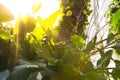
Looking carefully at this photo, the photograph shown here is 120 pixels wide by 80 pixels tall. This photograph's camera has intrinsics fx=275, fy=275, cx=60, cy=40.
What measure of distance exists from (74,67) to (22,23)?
0.10 m

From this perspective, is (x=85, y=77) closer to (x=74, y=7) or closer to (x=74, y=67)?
(x=74, y=67)

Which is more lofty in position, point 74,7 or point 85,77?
point 74,7

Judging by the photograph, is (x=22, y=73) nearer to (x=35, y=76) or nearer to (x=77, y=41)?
(x=35, y=76)

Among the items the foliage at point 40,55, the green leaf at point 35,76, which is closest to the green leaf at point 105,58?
the foliage at point 40,55

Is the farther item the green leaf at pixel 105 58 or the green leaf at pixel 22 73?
the green leaf at pixel 105 58

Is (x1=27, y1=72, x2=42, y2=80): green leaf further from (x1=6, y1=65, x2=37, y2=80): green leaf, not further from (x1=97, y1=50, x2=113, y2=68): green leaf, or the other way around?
(x1=97, y1=50, x2=113, y2=68): green leaf

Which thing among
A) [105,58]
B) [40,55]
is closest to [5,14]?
[40,55]

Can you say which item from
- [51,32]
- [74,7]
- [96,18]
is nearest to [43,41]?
[51,32]

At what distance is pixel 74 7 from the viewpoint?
4.62 metres

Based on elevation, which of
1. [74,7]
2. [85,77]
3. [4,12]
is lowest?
[85,77]

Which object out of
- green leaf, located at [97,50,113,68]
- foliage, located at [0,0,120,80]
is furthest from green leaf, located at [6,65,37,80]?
green leaf, located at [97,50,113,68]

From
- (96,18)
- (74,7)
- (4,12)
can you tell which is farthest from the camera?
(74,7)

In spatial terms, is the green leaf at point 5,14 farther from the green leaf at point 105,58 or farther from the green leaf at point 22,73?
the green leaf at point 105,58

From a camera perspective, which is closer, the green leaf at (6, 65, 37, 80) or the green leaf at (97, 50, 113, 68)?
the green leaf at (6, 65, 37, 80)
